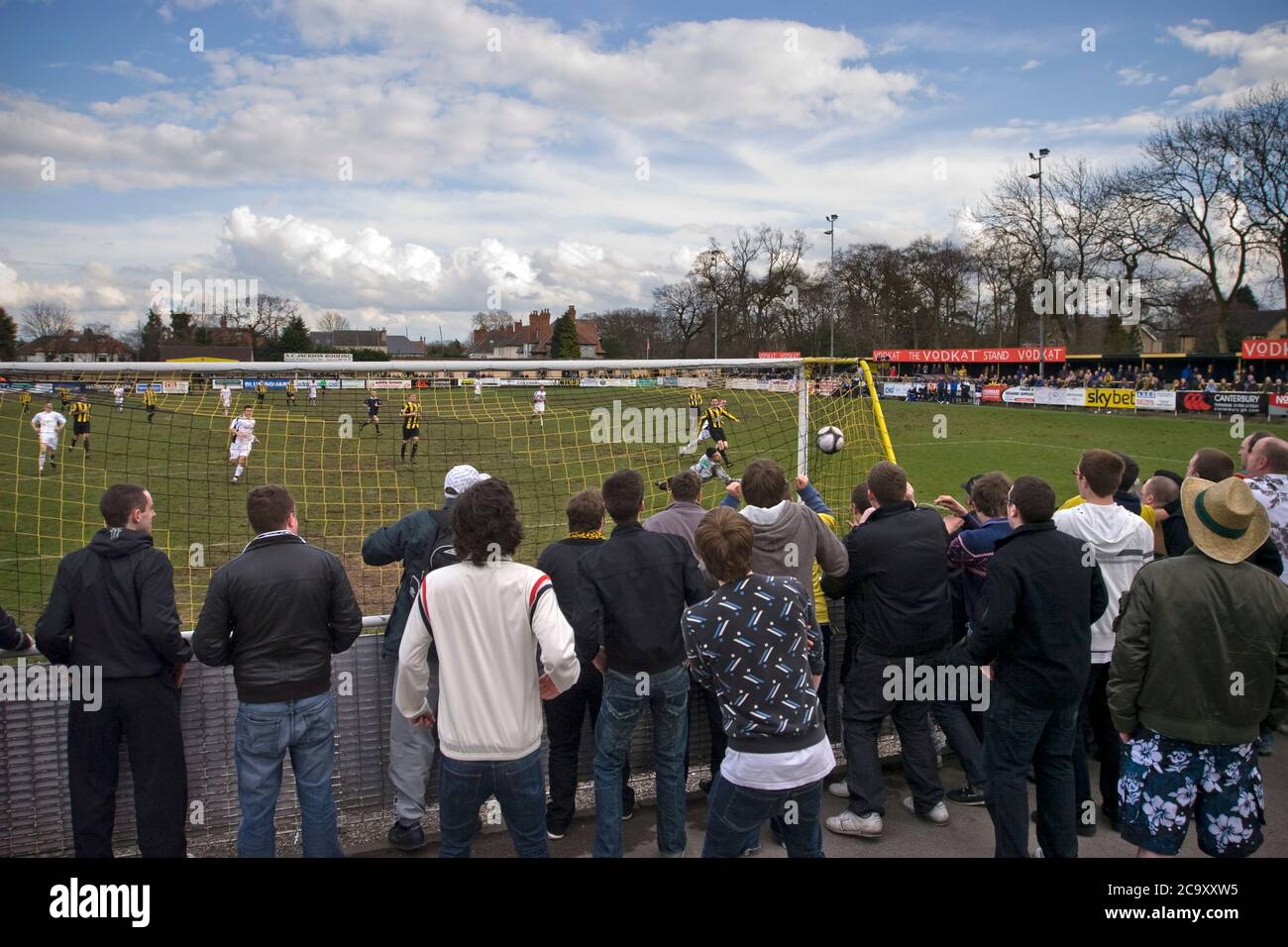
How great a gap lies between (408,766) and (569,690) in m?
0.93

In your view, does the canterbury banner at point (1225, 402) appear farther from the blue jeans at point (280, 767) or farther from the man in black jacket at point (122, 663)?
the man in black jacket at point (122, 663)

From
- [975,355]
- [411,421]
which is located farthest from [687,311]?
[411,421]

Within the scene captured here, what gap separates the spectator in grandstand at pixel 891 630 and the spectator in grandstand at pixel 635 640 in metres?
0.99

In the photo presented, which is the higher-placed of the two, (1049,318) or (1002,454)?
(1049,318)

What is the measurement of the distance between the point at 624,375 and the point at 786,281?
67.0 meters

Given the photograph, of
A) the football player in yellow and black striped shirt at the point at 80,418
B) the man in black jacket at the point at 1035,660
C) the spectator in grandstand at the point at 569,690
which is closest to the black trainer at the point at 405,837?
the spectator in grandstand at the point at 569,690

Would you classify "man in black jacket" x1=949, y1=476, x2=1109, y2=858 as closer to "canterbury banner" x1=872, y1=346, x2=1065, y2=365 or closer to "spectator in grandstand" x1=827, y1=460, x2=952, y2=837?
"spectator in grandstand" x1=827, y1=460, x2=952, y2=837

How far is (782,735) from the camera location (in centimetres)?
302

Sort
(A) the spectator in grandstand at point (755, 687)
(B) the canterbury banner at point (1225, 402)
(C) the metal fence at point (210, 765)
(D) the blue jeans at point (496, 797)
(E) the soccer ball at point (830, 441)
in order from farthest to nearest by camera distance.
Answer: (B) the canterbury banner at point (1225, 402), (E) the soccer ball at point (830, 441), (C) the metal fence at point (210, 765), (D) the blue jeans at point (496, 797), (A) the spectator in grandstand at point (755, 687)

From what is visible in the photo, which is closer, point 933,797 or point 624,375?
point 933,797

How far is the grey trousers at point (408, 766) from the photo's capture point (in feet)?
14.0

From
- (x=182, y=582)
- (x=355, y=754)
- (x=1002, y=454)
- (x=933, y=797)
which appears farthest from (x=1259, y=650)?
(x=1002, y=454)

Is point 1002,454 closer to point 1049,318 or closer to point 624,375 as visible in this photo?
point 624,375

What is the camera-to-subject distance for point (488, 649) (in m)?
3.11
